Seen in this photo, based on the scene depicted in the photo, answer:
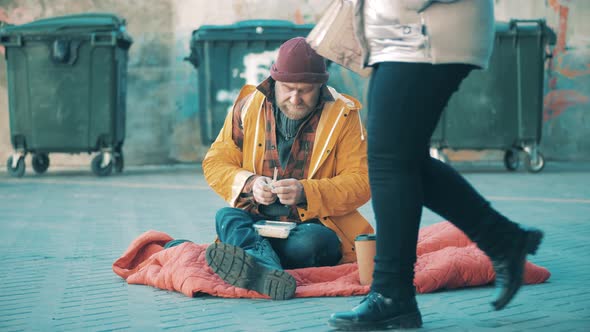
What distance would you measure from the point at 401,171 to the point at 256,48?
7.15 metres

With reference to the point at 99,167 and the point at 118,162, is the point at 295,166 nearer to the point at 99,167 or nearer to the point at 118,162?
the point at 99,167

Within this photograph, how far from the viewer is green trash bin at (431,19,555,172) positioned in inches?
382

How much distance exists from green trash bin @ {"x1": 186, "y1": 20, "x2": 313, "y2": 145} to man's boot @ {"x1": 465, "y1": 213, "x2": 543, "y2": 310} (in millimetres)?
6879

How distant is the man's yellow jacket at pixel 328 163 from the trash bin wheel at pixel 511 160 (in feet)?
21.4

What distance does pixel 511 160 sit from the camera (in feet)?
33.2

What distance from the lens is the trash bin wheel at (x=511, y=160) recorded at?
10102 mm

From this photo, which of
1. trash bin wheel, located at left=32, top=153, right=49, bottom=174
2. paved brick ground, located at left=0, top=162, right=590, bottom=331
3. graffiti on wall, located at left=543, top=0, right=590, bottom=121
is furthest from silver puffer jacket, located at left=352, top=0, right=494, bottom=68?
graffiti on wall, located at left=543, top=0, right=590, bottom=121

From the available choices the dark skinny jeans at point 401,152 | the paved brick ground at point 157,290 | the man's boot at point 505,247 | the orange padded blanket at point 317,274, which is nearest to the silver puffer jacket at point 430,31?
A: the dark skinny jeans at point 401,152

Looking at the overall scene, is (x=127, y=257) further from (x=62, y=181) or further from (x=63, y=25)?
(x=63, y=25)

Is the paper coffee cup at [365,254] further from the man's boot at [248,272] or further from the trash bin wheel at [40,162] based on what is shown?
the trash bin wheel at [40,162]

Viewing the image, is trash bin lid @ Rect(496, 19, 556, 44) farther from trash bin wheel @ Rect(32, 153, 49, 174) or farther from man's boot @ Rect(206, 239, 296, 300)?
man's boot @ Rect(206, 239, 296, 300)

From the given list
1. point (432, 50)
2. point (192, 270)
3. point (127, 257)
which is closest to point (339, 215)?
point (192, 270)

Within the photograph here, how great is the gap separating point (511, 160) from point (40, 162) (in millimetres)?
5248

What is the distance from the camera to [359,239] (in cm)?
343
